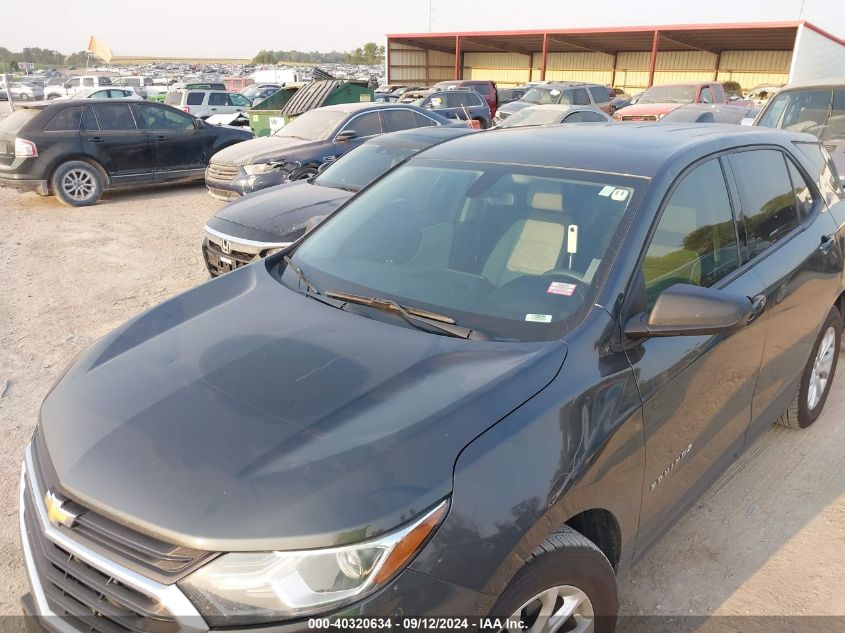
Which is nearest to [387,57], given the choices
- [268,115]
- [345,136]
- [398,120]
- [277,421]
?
[268,115]

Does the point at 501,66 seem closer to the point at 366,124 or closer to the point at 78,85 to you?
the point at 78,85

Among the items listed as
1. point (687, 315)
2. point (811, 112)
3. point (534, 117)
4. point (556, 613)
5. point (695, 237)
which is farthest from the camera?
point (534, 117)

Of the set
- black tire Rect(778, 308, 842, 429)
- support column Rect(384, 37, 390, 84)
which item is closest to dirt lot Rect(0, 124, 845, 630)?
black tire Rect(778, 308, 842, 429)

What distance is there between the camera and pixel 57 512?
68.6 inches

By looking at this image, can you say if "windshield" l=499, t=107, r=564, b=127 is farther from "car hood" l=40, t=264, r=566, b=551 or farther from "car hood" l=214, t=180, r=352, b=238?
"car hood" l=40, t=264, r=566, b=551

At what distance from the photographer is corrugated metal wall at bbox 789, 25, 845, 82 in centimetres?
2775

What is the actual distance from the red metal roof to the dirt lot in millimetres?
30329

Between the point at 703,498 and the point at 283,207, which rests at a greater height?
the point at 283,207

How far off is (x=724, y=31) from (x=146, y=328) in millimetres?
34904

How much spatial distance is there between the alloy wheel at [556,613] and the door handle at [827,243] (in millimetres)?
2431

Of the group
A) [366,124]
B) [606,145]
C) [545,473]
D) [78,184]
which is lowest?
[78,184]

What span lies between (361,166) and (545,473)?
19.3 feet

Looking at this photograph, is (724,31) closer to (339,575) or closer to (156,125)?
(156,125)

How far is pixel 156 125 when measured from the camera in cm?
1126
